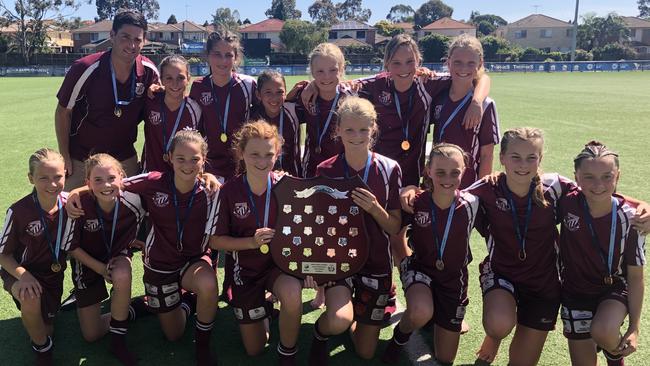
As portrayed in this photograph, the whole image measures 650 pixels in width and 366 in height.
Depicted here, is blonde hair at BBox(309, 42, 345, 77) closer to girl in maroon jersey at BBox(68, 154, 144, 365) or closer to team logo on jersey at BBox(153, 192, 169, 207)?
team logo on jersey at BBox(153, 192, 169, 207)

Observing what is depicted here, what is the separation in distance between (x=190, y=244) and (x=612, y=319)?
2589 millimetres

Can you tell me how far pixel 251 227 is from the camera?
3312 millimetres

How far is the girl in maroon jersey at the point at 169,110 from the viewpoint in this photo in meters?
4.30

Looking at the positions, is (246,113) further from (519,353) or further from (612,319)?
(612,319)

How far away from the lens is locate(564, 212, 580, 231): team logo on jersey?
9.98 feet

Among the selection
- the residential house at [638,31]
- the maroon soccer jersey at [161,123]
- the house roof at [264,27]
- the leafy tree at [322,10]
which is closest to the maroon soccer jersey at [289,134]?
the maroon soccer jersey at [161,123]

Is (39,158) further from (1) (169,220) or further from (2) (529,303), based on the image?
(2) (529,303)

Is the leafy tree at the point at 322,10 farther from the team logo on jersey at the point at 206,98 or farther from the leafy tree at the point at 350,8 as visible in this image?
the team logo on jersey at the point at 206,98

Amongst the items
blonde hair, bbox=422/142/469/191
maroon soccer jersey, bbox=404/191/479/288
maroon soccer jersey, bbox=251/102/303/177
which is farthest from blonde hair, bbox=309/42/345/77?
maroon soccer jersey, bbox=404/191/479/288

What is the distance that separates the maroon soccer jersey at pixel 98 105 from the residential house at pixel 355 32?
3189 inches

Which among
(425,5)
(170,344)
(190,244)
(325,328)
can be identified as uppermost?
(425,5)

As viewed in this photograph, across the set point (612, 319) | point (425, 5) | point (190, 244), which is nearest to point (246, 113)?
point (190, 244)

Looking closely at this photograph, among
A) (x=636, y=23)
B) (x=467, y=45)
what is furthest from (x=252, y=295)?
(x=636, y=23)

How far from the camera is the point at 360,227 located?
3.28 m
